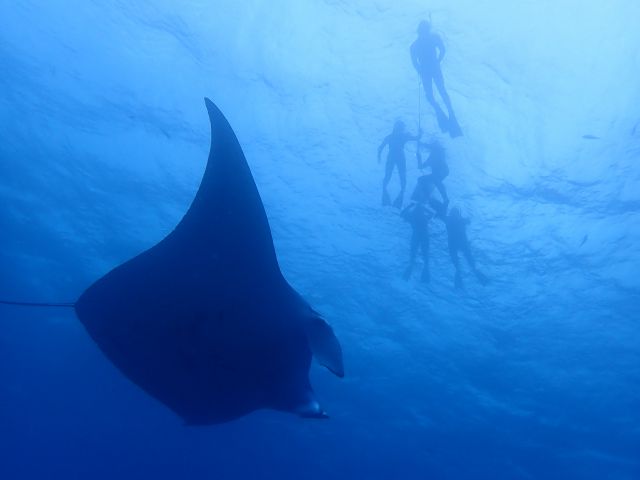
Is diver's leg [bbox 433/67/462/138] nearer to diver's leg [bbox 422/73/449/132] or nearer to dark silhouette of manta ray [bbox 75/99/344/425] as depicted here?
diver's leg [bbox 422/73/449/132]

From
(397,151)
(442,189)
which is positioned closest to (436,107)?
(397,151)

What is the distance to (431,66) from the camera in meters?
11.3

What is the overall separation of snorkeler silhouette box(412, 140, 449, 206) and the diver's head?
2.83m

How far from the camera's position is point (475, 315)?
18.9 meters

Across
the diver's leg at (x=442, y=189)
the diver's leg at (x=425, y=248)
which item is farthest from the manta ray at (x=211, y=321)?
the diver's leg at (x=425, y=248)

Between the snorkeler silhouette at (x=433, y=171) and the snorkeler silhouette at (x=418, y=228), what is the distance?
44cm

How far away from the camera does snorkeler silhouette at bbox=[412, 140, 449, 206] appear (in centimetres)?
1325

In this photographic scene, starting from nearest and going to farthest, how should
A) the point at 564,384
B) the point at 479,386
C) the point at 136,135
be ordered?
the point at 136,135 < the point at 564,384 < the point at 479,386

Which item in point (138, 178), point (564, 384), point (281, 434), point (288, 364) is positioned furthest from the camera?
point (281, 434)

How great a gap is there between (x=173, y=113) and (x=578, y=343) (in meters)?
16.2

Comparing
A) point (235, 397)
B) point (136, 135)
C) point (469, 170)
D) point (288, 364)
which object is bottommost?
point (235, 397)

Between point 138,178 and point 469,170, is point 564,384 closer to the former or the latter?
point 469,170

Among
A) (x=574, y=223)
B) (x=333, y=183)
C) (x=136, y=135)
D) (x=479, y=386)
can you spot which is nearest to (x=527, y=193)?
(x=574, y=223)

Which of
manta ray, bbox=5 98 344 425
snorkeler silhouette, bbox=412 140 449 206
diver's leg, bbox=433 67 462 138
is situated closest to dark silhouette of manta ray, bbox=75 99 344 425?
manta ray, bbox=5 98 344 425
